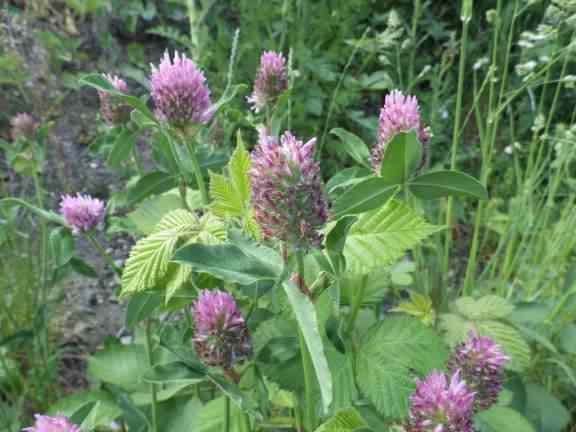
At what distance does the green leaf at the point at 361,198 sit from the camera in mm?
631

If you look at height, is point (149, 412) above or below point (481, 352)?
below

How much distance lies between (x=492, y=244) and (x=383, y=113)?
62.9 inches

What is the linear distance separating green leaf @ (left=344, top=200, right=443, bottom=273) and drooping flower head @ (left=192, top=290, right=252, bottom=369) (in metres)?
0.16

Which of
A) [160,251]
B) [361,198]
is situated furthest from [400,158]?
[160,251]

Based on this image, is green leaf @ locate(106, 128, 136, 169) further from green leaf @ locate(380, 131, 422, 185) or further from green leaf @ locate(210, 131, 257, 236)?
green leaf @ locate(380, 131, 422, 185)

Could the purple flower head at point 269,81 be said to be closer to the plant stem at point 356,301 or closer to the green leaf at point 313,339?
the plant stem at point 356,301

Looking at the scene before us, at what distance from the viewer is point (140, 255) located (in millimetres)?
739

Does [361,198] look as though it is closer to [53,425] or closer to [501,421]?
[53,425]

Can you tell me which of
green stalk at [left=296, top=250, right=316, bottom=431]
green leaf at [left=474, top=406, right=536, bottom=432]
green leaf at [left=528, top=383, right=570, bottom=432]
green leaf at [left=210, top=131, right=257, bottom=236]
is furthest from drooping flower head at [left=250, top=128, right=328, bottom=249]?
green leaf at [left=528, top=383, right=570, bottom=432]

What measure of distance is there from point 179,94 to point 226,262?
300 millimetres

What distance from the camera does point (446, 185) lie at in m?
0.67

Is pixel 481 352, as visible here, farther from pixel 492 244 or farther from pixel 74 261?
pixel 492 244

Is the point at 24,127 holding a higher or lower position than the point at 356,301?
higher

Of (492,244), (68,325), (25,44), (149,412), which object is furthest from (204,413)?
(25,44)
